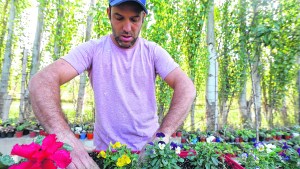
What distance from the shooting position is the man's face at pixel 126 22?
1306 millimetres

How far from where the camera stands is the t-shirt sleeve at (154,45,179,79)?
142 cm

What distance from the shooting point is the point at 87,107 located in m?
5.88

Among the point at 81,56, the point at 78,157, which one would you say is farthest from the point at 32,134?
the point at 78,157

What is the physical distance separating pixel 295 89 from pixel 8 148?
7.80 m

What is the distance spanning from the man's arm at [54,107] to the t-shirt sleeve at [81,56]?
61 millimetres

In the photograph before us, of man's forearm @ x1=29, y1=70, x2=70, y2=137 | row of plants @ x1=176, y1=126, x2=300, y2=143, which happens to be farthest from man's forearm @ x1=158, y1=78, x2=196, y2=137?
row of plants @ x1=176, y1=126, x2=300, y2=143

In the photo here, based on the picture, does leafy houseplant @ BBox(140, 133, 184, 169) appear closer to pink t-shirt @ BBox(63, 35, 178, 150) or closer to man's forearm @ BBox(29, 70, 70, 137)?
man's forearm @ BBox(29, 70, 70, 137)

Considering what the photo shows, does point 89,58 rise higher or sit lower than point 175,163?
higher

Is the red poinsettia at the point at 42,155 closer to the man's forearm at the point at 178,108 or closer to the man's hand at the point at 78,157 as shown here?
the man's hand at the point at 78,157

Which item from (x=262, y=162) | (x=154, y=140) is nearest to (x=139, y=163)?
(x=154, y=140)

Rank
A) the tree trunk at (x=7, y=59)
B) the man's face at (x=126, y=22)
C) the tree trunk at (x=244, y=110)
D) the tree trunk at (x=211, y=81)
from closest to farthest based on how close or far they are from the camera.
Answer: the man's face at (x=126, y=22) → the tree trunk at (x=211, y=81) → the tree trunk at (x=7, y=59) → the tree trunk at (x=244, y=110)

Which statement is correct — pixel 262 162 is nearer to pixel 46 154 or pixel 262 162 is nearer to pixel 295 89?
pixel 46 154

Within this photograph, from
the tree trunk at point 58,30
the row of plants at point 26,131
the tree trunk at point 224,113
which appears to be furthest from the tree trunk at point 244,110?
the tree trunk at point 58,30

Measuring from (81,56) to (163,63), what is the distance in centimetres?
53
